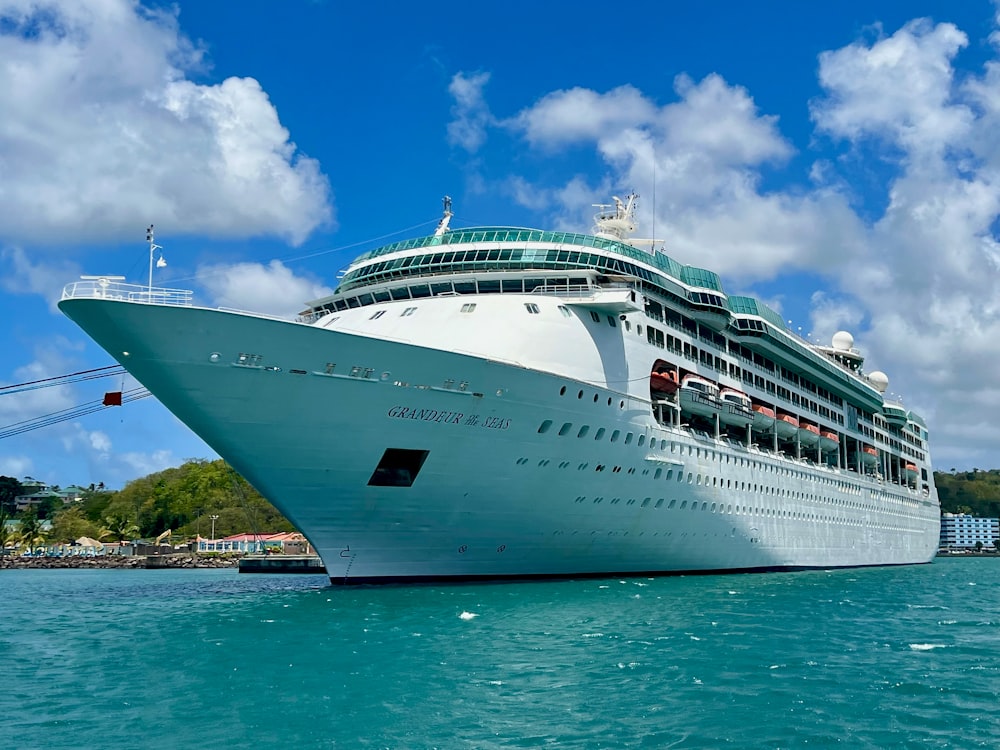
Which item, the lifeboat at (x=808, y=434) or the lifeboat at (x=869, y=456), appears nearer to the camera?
the lifeboat at (x=808, y=434)

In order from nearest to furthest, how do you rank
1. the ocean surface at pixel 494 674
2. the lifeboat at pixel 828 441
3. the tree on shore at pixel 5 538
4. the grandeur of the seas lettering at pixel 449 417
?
the ocean surface at pixel 494 674 → the grandeur of the seas lettering at pixel 449 417 → the lifeboat at pixel 828 441 → the tree on shore at pixel 5 538

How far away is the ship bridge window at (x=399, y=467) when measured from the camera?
21.9m

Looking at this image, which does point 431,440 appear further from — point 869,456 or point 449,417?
point 869,456

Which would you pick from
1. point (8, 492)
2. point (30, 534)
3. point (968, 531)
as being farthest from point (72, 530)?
point (968, 531)

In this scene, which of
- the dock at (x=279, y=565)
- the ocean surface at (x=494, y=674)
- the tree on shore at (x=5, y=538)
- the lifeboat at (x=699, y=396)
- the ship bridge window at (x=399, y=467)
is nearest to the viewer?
the ocean surface at (x=494, y=674)

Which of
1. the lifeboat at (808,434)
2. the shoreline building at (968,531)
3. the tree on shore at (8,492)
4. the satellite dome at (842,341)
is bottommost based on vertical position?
the shoreline building at (968,531)

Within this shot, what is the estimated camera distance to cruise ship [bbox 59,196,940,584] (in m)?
19.9

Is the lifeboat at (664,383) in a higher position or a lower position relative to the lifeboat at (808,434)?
higher

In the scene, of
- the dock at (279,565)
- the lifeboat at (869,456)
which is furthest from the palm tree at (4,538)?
the lifeboat at (869,456)

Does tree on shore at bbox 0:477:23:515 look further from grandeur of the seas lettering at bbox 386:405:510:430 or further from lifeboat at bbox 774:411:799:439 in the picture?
grandeur of the seas lettering at bbox 386:405:510:430

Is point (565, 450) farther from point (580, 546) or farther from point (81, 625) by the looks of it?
point (81, 625)

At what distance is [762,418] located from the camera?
38.3 metres

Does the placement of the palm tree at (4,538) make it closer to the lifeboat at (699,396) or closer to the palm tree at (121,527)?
the palm tree at (121,527)

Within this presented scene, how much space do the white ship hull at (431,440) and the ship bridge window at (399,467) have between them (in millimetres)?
189
